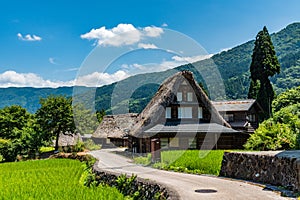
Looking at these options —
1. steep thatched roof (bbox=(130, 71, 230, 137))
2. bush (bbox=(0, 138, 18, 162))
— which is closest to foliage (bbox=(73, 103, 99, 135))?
bush (bbox=(0, 138, 18, 162))

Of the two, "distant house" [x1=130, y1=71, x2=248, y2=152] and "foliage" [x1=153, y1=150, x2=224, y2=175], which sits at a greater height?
"distant house" [x1=130, y1=71, x2=248, y2=152]

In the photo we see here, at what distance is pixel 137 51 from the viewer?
21.1 meters

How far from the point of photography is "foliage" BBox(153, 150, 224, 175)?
14.4 metres

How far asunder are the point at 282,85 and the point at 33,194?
10096cm

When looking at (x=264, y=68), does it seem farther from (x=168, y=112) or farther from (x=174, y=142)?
(x=174, y=142)

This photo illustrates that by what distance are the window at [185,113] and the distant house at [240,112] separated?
9.13 meters

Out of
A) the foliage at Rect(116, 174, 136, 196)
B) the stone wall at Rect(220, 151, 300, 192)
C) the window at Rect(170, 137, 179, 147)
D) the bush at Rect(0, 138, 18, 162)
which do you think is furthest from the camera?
the bush at Rect(0, 138, 18, 162)

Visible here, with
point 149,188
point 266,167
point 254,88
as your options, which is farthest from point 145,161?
point 254,88

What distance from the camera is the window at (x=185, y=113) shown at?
2830 cm

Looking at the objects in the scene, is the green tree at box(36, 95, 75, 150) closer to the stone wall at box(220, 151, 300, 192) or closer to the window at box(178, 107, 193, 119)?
the window at box(178, 107, 193, 119)

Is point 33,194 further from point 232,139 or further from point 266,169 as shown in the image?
point 232,139

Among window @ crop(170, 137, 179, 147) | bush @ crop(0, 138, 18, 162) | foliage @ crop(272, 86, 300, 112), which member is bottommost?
bush @ crop(0, 138, 18, 162)

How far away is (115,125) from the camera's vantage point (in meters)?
45.7

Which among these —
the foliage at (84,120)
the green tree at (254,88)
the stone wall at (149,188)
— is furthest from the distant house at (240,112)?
the stone wall at (149,188)
